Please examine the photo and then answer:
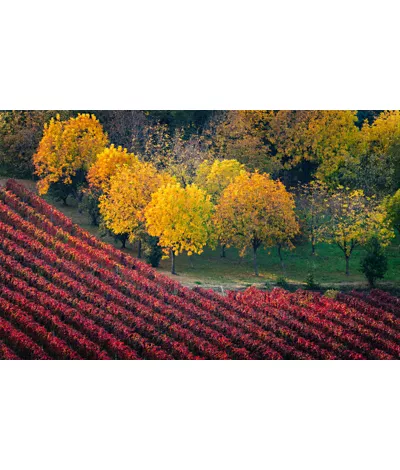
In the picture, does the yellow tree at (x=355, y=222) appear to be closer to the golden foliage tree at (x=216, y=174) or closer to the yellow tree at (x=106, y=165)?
the golden foliage tree at (x=216, y=174)

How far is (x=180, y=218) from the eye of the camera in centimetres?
1498

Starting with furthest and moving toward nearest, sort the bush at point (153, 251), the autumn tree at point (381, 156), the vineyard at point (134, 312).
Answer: the autumn tree at point (381, 156)
the bush at point (153, 251)
the vineyard at point (134, 312)

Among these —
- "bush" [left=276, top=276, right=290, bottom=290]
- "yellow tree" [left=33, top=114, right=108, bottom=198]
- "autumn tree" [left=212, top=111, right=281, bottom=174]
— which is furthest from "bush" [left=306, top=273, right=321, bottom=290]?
"yellow tree" [left=33, top=114, right=108, bottom=198]

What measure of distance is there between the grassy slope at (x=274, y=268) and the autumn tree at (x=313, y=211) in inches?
9.9

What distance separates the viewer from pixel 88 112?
1470 centimetres

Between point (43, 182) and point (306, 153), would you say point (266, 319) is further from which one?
point (43, 182)

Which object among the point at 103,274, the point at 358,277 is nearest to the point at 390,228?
the point at 358,277

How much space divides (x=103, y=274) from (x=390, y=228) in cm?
519

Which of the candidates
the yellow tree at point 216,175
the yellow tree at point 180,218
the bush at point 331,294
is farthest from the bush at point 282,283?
the yellow tree at point 216,175

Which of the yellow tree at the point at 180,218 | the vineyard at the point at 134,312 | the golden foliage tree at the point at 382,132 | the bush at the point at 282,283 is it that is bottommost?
the vineyard at the point at 134,312

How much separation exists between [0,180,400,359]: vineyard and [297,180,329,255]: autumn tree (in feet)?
3.92

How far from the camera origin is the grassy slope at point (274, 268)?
14.3m

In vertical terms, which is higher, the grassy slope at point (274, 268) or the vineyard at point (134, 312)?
the grassy slope at point (274, 268)

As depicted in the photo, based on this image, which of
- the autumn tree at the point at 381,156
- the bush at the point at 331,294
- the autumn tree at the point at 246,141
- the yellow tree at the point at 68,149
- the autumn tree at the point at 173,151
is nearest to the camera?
the bush at the point at 331,294
